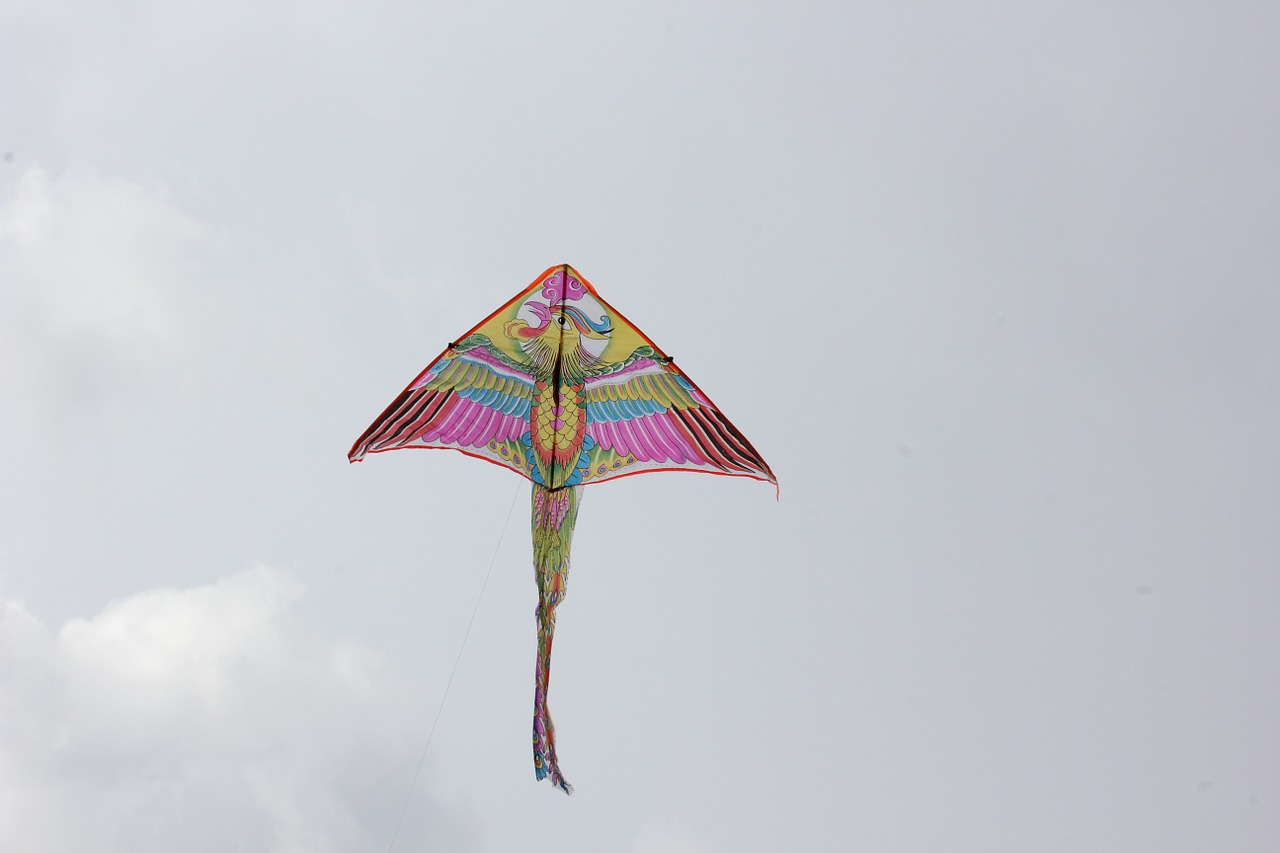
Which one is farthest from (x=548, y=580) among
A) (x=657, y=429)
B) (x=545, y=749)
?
(x=657, y=429)

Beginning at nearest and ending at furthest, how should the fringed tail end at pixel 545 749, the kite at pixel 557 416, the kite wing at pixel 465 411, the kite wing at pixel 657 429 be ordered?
1. the fringed tail end at pixel 545 749
2. the kite at pixel 557 416
3. the kite wing at pixel 465 411
4. the kite wing at pixel 657 429

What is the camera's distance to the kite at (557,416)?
17281mm

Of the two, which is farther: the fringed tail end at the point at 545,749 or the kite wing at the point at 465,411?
the kite wing at the point at 465,411

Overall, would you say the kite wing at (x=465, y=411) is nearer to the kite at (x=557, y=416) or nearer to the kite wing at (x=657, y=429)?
the kite at (x=557, y=416)

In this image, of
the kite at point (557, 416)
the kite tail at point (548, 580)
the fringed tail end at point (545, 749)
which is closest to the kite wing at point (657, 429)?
the kite at point (557, 416)

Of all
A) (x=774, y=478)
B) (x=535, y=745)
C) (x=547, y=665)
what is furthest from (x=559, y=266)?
(x=535, y=745)

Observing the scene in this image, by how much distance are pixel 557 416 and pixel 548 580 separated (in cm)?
256

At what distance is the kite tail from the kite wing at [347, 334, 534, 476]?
88 centimetres

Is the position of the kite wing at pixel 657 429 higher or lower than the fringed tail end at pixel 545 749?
higher

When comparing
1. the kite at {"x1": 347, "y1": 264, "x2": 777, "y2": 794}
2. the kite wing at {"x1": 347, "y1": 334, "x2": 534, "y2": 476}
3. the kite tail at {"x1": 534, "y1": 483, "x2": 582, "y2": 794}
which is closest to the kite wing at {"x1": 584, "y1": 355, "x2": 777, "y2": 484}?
the kite at {"x1": 347, "y1": 264, "x2": 777, "y2": 794}

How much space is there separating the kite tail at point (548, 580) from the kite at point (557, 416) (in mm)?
16

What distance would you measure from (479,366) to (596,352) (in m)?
1.88

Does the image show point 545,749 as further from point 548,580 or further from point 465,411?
point 465,411

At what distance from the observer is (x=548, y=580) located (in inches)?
682
